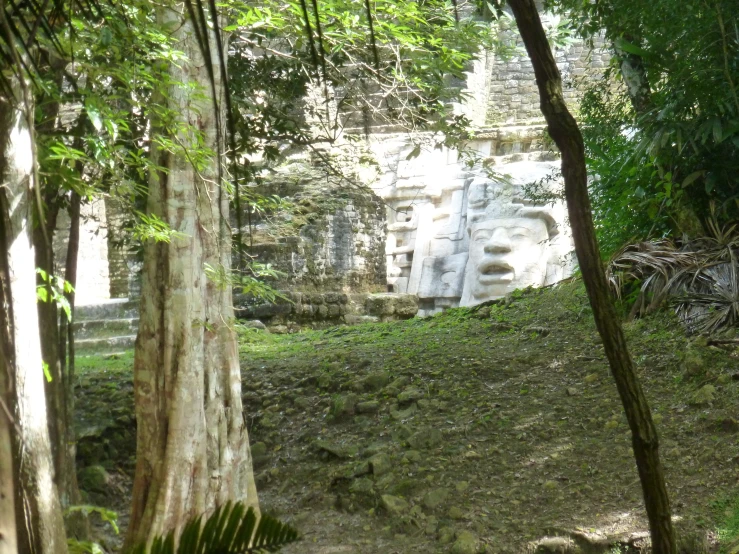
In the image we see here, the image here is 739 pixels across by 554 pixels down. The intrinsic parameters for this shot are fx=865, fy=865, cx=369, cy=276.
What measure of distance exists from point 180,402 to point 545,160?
10.3 m

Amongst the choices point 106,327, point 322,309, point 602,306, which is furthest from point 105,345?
point 602,306

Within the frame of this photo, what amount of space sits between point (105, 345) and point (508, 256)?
5.69 metres

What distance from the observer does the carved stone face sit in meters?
12.4

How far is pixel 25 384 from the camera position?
2590mm

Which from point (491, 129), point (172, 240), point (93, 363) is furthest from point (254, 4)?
point (491, 129)

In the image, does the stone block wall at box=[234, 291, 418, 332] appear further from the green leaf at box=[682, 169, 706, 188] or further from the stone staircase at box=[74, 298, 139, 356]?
the green leaf at box=[682, 169, 706, 188]

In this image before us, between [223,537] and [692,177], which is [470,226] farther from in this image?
[223,537]

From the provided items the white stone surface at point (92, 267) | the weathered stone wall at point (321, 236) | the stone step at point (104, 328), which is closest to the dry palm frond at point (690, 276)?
the weathered stone wall at point (321, 236)

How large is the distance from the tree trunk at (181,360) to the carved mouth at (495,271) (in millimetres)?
7970

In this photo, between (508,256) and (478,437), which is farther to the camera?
(508,256)

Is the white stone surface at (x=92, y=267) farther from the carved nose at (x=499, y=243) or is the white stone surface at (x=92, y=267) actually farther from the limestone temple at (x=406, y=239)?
the carved nose at (x=499, y=243)

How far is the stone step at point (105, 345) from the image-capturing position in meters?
10.1

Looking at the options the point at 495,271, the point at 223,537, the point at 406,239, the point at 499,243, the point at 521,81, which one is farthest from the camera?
the point at 521,81

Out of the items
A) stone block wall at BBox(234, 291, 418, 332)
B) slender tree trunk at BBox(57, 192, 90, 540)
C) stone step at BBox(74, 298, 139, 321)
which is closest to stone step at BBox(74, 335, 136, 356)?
stone step at BBox(74, 298, 139, 321)
